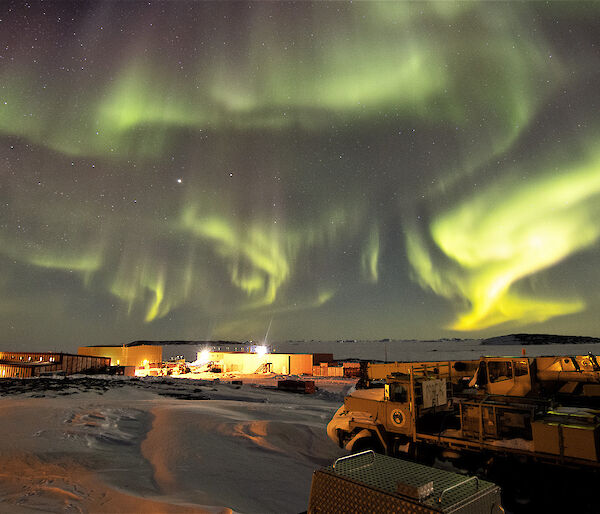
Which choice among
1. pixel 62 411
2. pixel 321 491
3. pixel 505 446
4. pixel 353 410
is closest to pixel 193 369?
pixel 62 411

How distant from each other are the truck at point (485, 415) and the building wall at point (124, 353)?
53.6 meters

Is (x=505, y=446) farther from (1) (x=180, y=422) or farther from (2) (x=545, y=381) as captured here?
(1) (x=180, y=422)

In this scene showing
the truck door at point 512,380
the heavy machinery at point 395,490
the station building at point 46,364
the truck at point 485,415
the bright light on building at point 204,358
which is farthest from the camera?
the bright light on building at point 204,358

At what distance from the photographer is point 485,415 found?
1044 centimetres

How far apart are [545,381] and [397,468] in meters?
11.0

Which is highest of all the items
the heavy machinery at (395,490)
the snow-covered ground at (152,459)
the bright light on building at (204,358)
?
the heavy machinery at (395,490)

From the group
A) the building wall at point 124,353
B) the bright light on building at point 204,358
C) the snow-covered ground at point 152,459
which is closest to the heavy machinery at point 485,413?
the snow-covered ground at point 152,459

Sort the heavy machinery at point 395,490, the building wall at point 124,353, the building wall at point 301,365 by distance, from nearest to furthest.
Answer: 1. the heavy machinery at point 395,490
2. the building wall at point 301,365
3. the building wall at point 124,353

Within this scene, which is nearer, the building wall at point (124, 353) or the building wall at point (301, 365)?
the building wall at point (301, 365)

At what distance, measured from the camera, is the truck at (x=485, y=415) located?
28.1 ft

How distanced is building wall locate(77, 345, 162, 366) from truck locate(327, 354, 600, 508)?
53.6 meters

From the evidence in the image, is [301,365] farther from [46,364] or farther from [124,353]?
[46,364]

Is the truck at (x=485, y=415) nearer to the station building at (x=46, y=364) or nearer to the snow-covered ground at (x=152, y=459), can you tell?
the snow-covered ground at (x=152, y=459)

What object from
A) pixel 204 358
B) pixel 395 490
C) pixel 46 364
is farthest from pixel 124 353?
pixel 395 490
